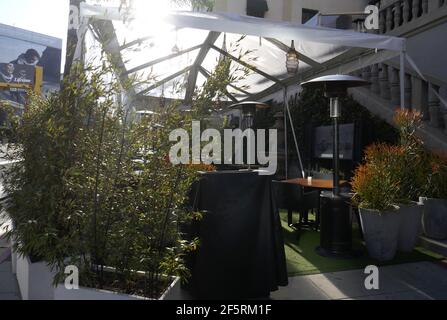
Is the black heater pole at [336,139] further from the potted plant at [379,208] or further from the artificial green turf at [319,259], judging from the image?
the artificial green turf at [319,259]

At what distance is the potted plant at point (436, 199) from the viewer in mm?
4574

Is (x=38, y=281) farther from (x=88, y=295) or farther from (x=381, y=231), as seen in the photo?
(x=381, y=231)

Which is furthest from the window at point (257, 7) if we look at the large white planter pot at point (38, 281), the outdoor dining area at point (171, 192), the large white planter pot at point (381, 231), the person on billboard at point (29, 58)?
the person on billboard at point (29, 58)

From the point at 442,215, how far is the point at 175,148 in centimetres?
394

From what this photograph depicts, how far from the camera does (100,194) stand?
82.4 inches

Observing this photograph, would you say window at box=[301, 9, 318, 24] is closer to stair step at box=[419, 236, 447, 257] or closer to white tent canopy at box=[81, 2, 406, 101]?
white tent canopy at box=[81, 2, 406, 101]

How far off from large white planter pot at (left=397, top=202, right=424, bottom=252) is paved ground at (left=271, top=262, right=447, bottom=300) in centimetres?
51

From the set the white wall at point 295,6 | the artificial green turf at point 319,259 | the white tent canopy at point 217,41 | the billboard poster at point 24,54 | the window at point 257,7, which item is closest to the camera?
the white tent canopy at point 217,41

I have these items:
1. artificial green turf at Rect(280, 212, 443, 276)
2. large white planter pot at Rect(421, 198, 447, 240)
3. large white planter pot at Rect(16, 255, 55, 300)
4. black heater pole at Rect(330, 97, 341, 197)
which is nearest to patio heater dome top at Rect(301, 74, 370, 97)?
black heater pole at Rect(330, 97, 341, 197)

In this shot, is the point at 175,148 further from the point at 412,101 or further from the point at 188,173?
the point at 412,101

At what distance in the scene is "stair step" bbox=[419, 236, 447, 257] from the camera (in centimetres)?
434

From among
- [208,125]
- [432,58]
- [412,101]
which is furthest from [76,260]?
[432,58]

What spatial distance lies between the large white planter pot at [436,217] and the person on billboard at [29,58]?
101 ft

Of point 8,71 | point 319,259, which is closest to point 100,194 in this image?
point 319,259
